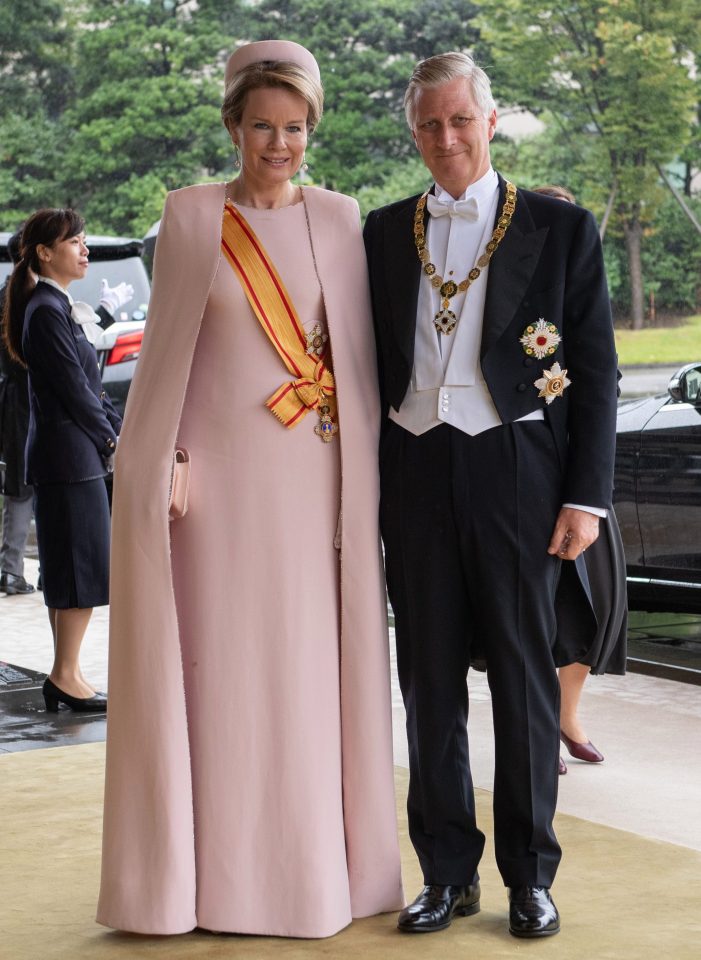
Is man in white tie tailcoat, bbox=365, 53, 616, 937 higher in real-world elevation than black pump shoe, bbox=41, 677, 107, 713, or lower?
higher

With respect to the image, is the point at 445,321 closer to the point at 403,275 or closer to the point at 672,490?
the point at 403,275

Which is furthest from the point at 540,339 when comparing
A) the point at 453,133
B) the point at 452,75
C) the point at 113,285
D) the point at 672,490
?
the point at 113,285

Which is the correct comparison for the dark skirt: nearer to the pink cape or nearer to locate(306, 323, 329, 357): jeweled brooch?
the pink cape

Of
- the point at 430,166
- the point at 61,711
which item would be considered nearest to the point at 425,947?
the point at 430,166

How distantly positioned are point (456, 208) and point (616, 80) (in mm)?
12357

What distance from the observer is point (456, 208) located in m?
3.21

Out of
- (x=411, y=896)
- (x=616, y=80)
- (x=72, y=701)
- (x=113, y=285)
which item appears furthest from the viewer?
(x=616, y=80)

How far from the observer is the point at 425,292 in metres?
3.19

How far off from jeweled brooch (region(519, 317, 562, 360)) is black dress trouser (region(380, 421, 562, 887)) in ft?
0.48

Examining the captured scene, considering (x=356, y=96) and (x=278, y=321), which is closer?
(x=278, y=321)

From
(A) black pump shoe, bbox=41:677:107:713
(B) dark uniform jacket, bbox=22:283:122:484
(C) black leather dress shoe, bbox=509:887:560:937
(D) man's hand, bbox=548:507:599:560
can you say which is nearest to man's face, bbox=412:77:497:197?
(D) man's hand, bbox=548:507:599:560

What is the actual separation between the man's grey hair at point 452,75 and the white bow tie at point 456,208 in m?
0.18

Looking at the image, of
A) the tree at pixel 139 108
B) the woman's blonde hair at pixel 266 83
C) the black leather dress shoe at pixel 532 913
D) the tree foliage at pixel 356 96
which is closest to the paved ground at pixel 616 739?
the black leather dress shoe at pixel 532 913

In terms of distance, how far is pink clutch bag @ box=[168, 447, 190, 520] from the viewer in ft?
10.4
